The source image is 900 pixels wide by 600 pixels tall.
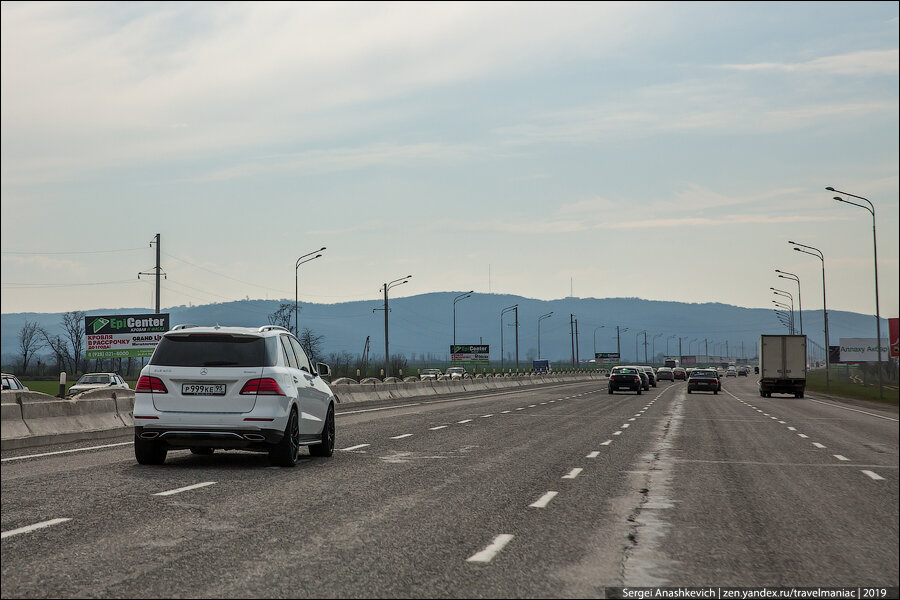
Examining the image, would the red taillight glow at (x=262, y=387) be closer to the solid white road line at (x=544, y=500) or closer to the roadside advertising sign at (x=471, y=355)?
the solid white road line at (x=544, y=500)

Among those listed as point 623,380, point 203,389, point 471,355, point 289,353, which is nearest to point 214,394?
point 203,389

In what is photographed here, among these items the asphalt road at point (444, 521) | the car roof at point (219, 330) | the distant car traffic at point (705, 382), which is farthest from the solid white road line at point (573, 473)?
the distant car traffic at point (705, 382)

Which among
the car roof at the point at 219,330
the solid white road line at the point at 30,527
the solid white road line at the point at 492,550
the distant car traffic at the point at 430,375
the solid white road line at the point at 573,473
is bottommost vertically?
the distant car traffic at the point at 430,375

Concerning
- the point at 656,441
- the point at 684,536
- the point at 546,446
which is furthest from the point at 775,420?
the point at 684,536

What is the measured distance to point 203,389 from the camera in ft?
44.8

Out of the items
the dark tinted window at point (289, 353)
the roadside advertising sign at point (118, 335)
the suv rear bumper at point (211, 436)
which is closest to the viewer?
the suv rear bumper at point (211, 436)

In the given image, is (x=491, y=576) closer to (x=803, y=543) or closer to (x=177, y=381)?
(x=803, y=543)

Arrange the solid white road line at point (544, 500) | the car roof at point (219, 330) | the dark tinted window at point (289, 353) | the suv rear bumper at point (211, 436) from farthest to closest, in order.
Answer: the dark tinted window at point (289, 353), the car roof at point (219, 330), the suv rear bumper at point (211, 436), the solid white road line at point (544, 500)

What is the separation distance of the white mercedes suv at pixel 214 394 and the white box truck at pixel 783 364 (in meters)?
44.3

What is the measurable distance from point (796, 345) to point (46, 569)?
171 ft

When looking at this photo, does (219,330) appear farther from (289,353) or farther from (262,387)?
(289,353)

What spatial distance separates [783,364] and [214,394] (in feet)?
151

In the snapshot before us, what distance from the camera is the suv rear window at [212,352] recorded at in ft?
44.9

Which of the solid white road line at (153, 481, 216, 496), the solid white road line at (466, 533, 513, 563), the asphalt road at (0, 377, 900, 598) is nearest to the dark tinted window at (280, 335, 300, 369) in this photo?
the asphalt road at (0, 377, 900, 598)
